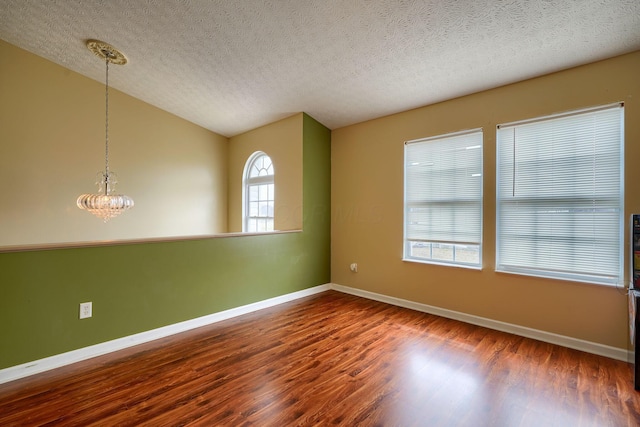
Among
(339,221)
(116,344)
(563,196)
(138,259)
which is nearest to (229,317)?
(116,344)

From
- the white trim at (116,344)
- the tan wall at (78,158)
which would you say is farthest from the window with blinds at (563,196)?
the tan wall at (78,158)

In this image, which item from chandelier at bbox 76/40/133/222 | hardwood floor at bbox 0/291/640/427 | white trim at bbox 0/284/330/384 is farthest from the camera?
chandelier at bbox 76/40/133/222

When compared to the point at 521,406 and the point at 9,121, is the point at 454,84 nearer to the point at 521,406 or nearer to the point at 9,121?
the point at 521,406

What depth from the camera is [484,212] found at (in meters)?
3.30

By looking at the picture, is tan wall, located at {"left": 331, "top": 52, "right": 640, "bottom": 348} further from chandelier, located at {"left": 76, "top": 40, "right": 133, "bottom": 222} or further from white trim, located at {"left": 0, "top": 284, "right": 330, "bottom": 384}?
chandelier, located at {"left": 76, "top": 40, "right": 133, "bottom": 222}

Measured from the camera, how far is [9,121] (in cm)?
354

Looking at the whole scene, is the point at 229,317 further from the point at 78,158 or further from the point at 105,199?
the point at 78,158

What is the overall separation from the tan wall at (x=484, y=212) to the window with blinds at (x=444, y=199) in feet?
0.33

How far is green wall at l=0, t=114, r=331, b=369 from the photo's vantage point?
2.28 m

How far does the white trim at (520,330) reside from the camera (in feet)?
8.46

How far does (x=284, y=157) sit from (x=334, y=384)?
3373 millimetres

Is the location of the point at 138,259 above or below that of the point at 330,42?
below

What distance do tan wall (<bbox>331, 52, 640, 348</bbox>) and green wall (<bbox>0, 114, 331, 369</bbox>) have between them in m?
0.67

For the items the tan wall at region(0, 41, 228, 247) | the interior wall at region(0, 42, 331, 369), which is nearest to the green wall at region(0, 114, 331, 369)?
the interior wall at region(0, 42, 331, 369)
